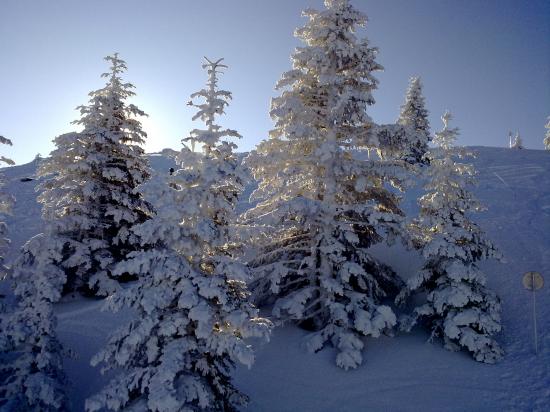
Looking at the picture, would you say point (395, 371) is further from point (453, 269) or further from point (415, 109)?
point (415, 109)

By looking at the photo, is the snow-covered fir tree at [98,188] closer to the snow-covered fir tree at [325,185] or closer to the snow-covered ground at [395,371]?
the snow-covered ground at [395,371]

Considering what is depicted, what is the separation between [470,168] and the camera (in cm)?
1515

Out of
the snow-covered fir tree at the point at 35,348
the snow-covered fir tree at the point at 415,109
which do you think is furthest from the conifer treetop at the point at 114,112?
the snow-covered fir tree at the point at 415,109

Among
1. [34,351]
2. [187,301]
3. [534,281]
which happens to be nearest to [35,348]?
[34,351]

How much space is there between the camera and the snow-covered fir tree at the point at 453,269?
44.6 ft

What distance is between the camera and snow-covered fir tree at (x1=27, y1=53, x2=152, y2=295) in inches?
713

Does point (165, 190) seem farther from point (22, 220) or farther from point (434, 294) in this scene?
point (22, 220)

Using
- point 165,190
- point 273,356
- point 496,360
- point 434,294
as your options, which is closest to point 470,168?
point 434,294

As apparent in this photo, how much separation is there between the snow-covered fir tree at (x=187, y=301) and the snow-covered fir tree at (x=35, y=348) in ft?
5.26

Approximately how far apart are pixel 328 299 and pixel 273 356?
276 cm

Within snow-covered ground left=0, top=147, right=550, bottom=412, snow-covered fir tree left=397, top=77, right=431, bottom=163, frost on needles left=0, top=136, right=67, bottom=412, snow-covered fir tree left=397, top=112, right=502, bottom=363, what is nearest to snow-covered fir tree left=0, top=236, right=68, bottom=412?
frost on needles left=0, top=136, right=67, bottom=412

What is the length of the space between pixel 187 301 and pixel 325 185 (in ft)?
24.2

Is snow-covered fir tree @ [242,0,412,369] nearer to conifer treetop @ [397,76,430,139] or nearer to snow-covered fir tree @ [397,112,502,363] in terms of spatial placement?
snow-covered fir tree @ [397,112,502,363]

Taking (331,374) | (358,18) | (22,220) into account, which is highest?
(358,18)
